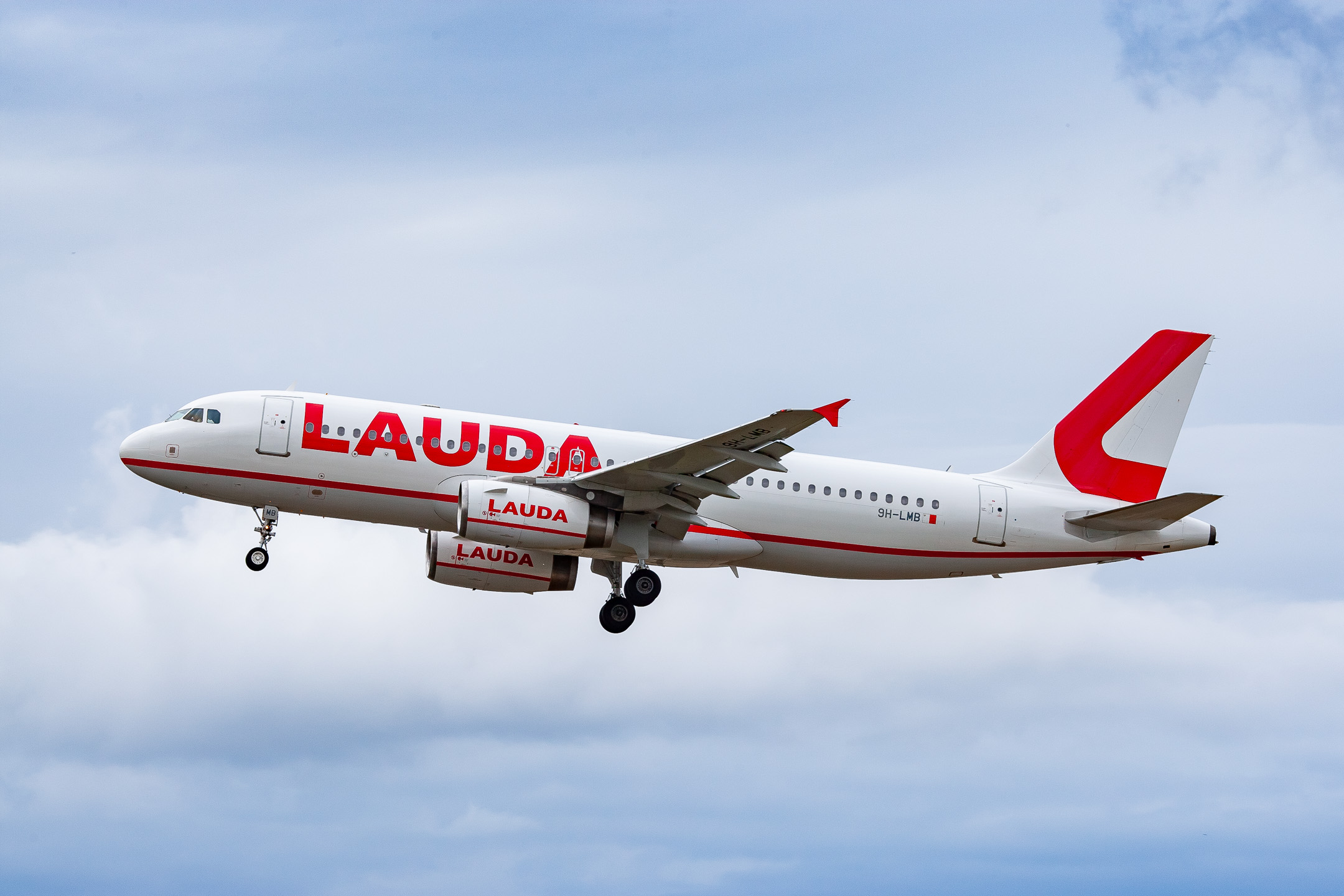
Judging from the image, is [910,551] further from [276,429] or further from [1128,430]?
[276,429]

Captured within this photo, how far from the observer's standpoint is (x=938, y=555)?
3688 centimetres

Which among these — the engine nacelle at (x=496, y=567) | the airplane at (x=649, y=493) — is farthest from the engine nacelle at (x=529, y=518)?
the engine nacelle at (x=496, y=567)

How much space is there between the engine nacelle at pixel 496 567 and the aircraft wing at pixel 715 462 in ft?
15.1

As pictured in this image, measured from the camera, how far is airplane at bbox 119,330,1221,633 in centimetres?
3356

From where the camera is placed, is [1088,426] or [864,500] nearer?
[864,500]

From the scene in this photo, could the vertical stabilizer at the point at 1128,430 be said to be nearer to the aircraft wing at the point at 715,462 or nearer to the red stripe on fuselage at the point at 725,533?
the red stripe on fuselage at the point at 725,533

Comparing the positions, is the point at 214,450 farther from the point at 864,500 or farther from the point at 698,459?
the point at 864,500

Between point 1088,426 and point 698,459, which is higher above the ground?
point 1088,426

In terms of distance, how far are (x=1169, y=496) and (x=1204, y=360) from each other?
7.09 m

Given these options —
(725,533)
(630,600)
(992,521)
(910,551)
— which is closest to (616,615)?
(630,600)

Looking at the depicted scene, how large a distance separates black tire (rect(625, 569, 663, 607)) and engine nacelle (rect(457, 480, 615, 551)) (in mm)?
1635

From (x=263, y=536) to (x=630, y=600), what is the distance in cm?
876

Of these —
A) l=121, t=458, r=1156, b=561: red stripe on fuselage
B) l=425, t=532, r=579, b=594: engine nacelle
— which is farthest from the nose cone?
l=425, t=532, r=579, b=594: engine nacelle

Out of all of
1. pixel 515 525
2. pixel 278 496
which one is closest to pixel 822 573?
pixel 515 525
